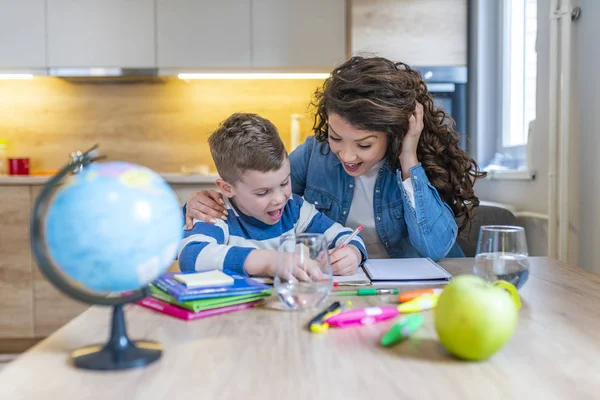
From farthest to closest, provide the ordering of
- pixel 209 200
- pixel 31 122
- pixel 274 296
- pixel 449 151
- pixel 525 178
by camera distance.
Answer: pixel 31 122, pixel 525 178, pixel 449 151, pixel 209 200, pixel 274 296

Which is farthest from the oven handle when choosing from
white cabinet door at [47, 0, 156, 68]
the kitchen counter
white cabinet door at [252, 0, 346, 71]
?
white cabinet door at [47, 0, 156, 68]

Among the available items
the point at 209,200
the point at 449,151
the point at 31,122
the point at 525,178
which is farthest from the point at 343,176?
the point at 31,122

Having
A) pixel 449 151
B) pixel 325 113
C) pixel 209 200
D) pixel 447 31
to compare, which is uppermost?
pixel 447 31

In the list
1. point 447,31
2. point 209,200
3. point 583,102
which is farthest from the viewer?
point 447,31

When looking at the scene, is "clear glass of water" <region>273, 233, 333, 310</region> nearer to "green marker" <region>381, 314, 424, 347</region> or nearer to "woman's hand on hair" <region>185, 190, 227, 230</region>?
"green marker" <region>381, 314, 424, 347</region>

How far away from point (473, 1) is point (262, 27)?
3.56 feet

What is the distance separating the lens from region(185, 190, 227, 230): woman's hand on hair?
1.37 metres

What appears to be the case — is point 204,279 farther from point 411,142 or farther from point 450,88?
point 450,88

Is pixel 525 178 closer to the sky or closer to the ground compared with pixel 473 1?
closer to the ground

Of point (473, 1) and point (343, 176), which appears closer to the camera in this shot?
point (343, 176)

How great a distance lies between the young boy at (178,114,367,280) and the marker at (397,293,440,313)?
11.8 inches

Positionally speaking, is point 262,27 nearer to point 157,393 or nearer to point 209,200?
point 209,200

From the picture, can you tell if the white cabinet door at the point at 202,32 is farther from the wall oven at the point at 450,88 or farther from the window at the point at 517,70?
the window at the point at 517,70

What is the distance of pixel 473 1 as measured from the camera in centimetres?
295
